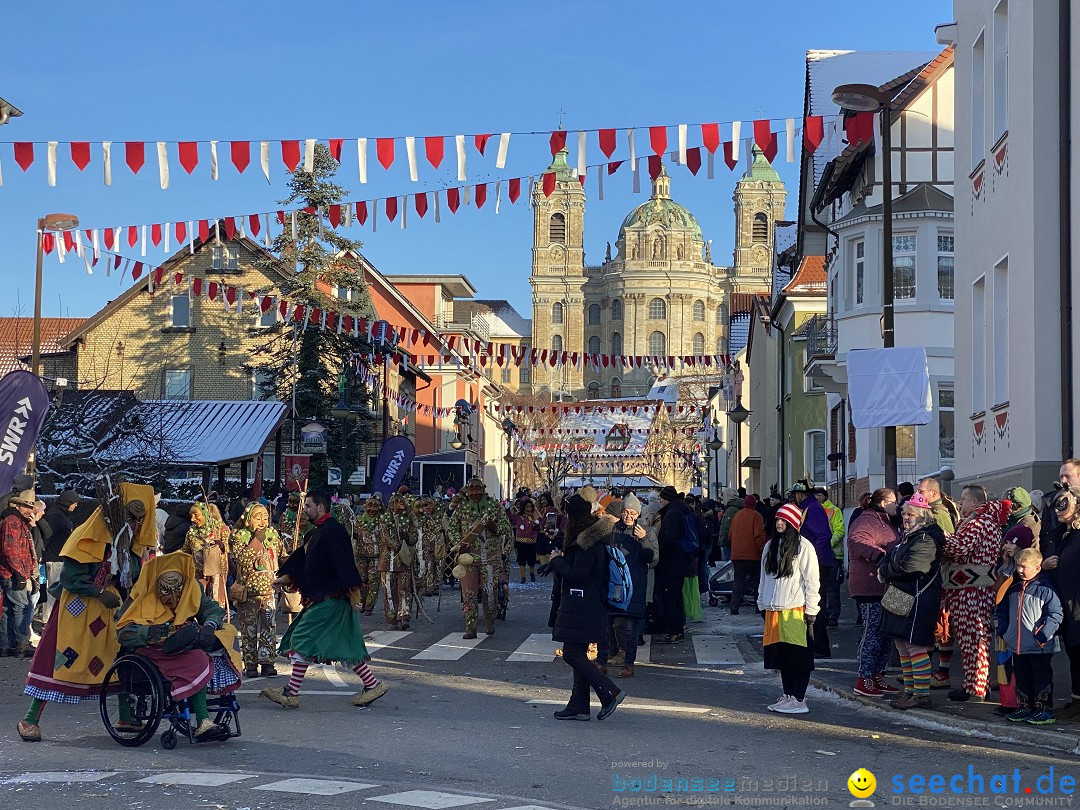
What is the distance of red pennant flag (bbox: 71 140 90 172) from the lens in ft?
52.2

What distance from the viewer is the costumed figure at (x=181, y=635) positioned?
866 centimetres

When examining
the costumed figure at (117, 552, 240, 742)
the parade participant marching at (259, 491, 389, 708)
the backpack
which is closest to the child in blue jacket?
the backpack

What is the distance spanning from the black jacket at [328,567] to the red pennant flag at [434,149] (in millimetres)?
6107

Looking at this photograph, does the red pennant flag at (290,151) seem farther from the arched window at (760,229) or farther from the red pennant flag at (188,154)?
the arched window at (760,229)

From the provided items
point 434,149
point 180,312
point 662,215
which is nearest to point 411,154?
point 434,149

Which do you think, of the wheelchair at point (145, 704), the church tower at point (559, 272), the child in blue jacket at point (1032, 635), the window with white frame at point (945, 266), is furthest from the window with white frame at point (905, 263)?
the church tower at point (559, 272)

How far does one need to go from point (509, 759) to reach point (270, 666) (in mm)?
4959

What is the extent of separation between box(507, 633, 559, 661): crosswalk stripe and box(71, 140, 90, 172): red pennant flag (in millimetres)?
7422

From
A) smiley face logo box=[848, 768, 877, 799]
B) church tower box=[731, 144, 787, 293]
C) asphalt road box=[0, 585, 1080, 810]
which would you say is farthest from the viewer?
church tower box=[731, 144, 787, 293]

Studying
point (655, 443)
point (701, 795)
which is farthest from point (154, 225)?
point (655, 443)

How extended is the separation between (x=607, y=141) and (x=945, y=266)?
12.5 m

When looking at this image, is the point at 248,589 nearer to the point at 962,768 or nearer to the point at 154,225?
the point at 962,768

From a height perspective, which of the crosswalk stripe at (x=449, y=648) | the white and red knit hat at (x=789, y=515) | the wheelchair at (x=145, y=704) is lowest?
the crosswalk stripe at (x=449, y=648)

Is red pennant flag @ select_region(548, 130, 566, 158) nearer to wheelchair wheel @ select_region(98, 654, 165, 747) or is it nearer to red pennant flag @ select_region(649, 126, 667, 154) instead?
red pennant flag @ select_region(649, 126, 667, 154)
